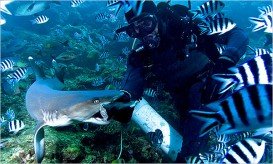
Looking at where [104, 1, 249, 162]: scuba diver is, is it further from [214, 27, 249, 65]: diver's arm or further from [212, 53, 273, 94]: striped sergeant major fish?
[212, 53, 273, 94]: striped sergeant major fish

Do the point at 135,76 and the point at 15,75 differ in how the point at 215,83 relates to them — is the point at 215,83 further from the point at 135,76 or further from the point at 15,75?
the point at 15,75

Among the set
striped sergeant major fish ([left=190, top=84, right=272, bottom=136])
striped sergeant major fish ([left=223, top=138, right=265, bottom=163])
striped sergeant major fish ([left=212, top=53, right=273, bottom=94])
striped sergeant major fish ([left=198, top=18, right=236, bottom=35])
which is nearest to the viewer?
striped sergeant major fish ([left=190, top=84, right=272, bottom=136])

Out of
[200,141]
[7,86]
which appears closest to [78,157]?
[200,141]

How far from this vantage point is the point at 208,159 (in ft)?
13.7

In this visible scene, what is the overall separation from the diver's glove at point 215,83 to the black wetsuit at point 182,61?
16 cm

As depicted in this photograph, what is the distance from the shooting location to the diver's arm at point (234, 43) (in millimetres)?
4179

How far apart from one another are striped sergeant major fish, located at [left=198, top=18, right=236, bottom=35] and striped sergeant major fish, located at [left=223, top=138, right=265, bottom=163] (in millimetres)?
2670

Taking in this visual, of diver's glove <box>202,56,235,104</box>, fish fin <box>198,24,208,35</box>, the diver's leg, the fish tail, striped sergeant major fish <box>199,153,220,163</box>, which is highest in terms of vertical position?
fish fin <box>198,24,208,35</box>

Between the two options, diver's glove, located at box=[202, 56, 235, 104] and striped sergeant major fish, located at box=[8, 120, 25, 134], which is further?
striped sergeant major fish, located at box=[8, 120, 25, 134]

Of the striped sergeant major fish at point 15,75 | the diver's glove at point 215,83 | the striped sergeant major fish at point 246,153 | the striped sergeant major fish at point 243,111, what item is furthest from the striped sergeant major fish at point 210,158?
the striped sergeant major fish at point 15,75

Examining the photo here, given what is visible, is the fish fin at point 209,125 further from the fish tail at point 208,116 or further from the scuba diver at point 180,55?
the scuba diver at point 180,55

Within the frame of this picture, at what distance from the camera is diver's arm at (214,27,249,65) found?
13.7 feet

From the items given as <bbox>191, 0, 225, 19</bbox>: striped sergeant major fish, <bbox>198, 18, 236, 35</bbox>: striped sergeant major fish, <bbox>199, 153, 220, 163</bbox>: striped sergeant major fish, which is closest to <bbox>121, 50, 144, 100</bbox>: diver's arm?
<bbox>198, 18, 236, 35</bbox>: striped sergeant major fish

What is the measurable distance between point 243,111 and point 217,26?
3.50 metres
